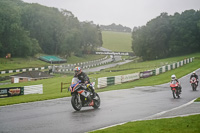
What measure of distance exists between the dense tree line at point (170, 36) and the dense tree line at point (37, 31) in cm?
2654

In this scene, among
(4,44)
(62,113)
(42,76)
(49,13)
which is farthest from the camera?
(49,13)

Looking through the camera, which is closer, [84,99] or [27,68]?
[84,99]

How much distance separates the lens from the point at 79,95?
1402 cm

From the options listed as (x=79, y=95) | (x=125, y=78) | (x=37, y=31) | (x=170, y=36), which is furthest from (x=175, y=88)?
(x=37, y=31)

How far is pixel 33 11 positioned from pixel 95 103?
9310 cm

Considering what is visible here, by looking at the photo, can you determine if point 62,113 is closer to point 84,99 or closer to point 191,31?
point 84,99

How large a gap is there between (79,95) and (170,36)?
85.0 meters

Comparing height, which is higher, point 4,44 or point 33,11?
point 33,11

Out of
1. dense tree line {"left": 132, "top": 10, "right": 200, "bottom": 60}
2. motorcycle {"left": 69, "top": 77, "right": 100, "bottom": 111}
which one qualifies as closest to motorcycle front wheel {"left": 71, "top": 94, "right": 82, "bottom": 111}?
motorcycle {"left": 69, "top": 77, "right": 100, "bottom": 111}

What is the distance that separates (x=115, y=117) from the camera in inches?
500

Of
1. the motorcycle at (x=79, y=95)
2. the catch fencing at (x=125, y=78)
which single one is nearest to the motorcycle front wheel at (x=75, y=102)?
the motorcycle at (x=79, y=95)

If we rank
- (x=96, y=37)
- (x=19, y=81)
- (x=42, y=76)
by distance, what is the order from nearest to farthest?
1. (x=19, y=81)
2. (x=42, y=76)
3. (x=96, y=37)

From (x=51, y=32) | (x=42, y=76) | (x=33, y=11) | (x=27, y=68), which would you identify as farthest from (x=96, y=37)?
(x=42, y=76)

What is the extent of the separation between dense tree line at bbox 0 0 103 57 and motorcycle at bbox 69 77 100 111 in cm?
7138
